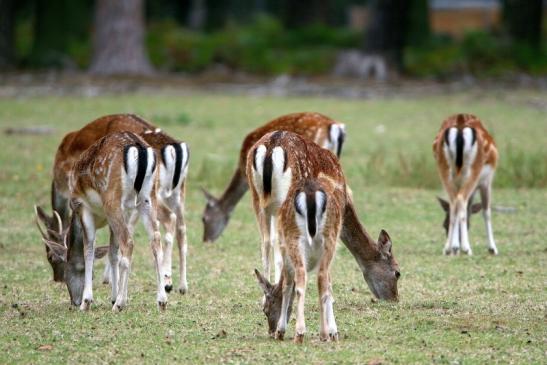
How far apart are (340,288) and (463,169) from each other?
2.16 metres

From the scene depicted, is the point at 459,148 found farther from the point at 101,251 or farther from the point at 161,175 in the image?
the point at 101,251

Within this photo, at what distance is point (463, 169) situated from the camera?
999cm

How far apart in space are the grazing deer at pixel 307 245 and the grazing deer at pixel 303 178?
13.4 inches

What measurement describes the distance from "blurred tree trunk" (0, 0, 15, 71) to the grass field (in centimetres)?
1216

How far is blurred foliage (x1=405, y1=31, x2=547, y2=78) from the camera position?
28.5 metres

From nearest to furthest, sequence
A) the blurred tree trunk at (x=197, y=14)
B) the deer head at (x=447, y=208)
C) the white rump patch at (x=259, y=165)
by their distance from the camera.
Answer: the white rump patch at (x=259, y=165), the deer head at (x=447, y=208), the blurred tree trunk at (x=197, y=14)

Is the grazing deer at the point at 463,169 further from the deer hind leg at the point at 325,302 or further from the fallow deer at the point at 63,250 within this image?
the deer hind leg at the point at 325,302

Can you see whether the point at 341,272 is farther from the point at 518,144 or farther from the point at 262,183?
the point at 518,144

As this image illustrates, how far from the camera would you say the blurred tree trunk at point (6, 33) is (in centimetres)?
2895

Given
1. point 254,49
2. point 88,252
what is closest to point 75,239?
point 88,252

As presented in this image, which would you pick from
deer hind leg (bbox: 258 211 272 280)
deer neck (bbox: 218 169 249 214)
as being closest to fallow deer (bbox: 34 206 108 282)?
deer hind leg (bbox: 258 211 272 280)

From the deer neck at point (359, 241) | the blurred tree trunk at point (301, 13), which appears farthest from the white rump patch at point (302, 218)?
the blurred tree trunk at point (301, 13)

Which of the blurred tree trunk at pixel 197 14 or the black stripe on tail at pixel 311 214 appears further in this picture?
the blurred tree trunk at pixel 197 14

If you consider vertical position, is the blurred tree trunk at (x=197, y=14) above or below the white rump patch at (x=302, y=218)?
below
